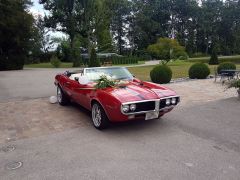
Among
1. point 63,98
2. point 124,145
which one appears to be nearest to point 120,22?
point 63,98

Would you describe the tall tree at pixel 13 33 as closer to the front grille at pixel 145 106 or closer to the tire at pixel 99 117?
the tire at pixel 99 117

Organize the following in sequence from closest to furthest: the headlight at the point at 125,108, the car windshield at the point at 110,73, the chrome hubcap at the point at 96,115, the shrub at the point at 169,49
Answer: the headlight at the point at 125,108, the chrome hubcap at the point at 96,115, the car windshield at the point at 110,73, the shrub at the point at 169,49

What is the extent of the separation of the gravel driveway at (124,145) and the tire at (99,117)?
0.45ft

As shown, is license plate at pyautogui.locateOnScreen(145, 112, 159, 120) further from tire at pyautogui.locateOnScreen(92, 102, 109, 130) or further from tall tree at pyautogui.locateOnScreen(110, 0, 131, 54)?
tall tree at pyautogui.locateOnScreen(110, 0, 131, 54)

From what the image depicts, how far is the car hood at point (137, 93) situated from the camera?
16.4ft

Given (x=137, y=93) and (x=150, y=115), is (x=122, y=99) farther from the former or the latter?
(x=150, y=115)

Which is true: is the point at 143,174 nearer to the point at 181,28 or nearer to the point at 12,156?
the point at 12,156

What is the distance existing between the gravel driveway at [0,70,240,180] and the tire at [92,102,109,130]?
0.14 metres

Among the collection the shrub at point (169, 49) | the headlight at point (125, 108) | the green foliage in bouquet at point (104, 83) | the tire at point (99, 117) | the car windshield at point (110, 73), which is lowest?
the tire at point (99, 117)

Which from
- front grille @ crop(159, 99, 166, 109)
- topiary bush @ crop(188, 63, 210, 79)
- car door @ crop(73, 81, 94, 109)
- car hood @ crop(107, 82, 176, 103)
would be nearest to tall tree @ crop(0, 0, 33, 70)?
topiary bush @ crop(188, 63, 210, 79)

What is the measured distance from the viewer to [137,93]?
17.1ft

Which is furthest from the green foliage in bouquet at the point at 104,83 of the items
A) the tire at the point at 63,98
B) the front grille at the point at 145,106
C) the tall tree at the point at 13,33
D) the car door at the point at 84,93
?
the tall tree at the point at 13,33

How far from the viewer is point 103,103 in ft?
17.0

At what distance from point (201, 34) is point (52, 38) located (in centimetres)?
3306
